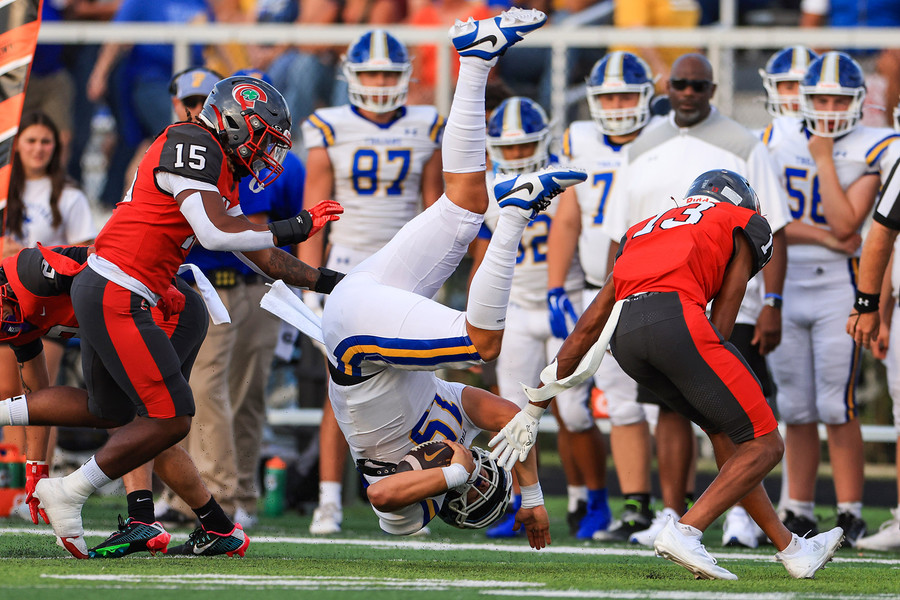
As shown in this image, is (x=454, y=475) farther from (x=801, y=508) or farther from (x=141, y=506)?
(x=801, y=508)

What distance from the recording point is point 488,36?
4.96m

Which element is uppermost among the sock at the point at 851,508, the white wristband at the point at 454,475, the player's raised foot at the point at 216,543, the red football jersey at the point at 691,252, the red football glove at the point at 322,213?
the red football glove at the point at 322,213

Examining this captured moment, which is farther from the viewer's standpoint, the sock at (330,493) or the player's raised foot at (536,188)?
the sock at (330,493)

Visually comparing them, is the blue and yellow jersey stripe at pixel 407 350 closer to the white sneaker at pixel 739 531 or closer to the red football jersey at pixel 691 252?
the red football jersey at pixel 691 252

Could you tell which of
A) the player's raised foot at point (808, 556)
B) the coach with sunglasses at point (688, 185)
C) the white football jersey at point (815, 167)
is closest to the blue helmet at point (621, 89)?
the coach with sunglasses at point (688, 185)

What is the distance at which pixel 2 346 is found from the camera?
21.2ft

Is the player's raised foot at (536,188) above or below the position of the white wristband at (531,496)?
above

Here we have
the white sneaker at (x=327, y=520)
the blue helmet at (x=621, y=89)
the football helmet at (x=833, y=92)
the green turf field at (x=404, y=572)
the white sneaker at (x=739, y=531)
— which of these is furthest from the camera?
the blue helmet at (x=621, y=89)

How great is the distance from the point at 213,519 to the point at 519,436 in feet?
4.39

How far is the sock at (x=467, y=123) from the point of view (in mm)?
5031

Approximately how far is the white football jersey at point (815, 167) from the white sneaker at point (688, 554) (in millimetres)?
2710

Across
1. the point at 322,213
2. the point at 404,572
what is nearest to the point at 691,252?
the point at 322,213

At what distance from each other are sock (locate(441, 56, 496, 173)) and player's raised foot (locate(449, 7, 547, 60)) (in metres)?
0.04

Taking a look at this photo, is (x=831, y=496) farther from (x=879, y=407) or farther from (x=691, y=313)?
(x=691, y=313)
